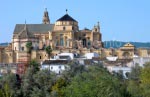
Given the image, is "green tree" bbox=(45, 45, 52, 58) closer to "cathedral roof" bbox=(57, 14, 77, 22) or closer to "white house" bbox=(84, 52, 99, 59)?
"white house" bbox=(84, 52, 99, 59)

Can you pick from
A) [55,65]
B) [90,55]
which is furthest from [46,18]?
[55,65]

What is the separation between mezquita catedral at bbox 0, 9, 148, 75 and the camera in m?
88.9

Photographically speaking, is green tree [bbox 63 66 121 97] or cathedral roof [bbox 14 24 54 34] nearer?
green tree [bbox 63 66 121 97]

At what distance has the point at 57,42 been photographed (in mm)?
92875

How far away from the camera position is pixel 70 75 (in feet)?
206

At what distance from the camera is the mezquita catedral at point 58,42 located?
88.9 meters

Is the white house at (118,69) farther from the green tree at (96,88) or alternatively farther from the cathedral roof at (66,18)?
the green tree at (96,88)

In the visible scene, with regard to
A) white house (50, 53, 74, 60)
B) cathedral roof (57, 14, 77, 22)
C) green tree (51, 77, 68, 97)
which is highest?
cathedral roof (57, 14, 77, 22)

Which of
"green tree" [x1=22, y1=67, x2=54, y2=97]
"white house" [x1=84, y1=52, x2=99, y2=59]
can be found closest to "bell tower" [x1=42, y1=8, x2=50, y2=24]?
"white house" [x1=84, y1=52, x2=99, y2=59]

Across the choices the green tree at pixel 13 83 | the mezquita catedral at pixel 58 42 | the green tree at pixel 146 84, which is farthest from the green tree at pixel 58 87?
the mezquita catedral at pixel 58 42

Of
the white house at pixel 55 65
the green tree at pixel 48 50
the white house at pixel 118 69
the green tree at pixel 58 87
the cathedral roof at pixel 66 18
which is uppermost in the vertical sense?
the cathedral roof at pixel 66 18

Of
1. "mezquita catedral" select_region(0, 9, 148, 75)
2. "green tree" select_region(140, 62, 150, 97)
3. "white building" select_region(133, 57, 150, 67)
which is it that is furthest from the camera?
"mezquita catedral" select_region(0, 9, 148, 75)

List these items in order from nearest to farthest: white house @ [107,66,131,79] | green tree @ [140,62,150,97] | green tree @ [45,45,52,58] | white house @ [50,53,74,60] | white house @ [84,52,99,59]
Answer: green tree @ [140,62,150,97] → white house @ [107,66,131,79] → white house @ [50,53,74,60] → white house @ [84,52,99,59] → green tree @ [45,45,52,58]

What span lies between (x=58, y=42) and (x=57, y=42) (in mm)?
145
